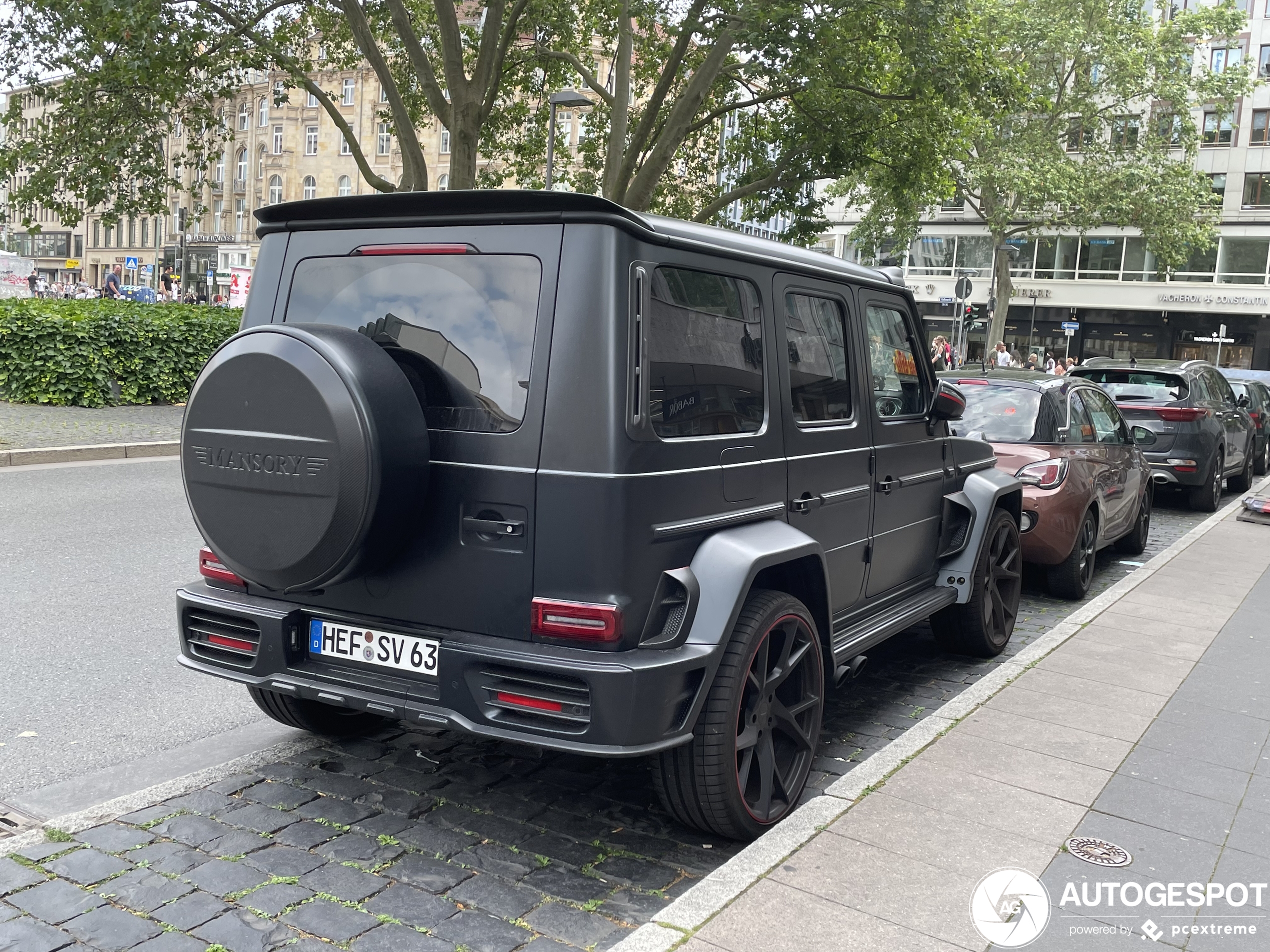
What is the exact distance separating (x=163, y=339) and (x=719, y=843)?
14.8 m

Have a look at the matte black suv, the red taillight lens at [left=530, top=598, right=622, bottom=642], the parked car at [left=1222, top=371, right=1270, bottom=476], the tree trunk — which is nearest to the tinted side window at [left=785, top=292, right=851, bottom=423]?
the matte black suv

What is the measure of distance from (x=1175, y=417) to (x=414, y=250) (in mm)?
12327

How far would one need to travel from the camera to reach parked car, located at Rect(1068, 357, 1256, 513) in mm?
13742

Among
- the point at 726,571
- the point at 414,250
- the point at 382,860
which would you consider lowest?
the point at 382,860

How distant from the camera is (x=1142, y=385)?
1405cm

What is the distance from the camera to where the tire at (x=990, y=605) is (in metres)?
6.02

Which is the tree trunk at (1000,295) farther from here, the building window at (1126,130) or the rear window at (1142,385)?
the rear window at (1142,385)

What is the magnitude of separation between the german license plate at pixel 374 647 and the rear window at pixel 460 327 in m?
0.67

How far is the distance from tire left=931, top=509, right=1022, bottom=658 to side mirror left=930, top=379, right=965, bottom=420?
74 cm

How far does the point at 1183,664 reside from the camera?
621 centimetres

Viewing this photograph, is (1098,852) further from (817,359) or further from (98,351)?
(98,351)

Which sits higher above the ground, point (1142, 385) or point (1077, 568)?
point (1142, 385)

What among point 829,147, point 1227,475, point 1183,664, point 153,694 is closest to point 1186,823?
point 1183,664

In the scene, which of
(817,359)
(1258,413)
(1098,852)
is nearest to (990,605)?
(817,359)
